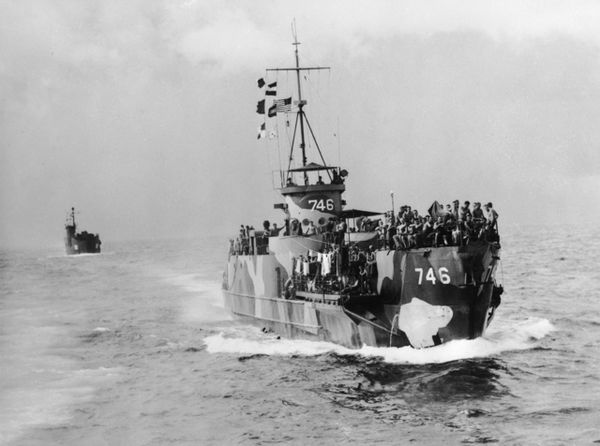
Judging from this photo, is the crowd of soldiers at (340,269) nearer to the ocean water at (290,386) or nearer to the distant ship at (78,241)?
the ocean water at (290,386)

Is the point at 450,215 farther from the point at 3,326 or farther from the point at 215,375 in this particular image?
the point at 3,326

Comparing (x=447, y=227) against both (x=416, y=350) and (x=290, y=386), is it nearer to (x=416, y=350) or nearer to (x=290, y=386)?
(x=416, y=350)

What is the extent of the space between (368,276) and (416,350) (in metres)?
3.07

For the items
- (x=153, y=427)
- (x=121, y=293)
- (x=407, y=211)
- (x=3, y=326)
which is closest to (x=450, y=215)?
(x=407, y=211)

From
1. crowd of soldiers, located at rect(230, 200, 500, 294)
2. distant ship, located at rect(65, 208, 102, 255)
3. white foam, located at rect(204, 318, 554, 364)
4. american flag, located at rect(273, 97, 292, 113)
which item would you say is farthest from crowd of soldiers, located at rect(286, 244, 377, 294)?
distant ship, located at rect(65, 208, 102, 255)

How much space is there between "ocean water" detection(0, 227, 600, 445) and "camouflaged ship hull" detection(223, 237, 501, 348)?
531mm

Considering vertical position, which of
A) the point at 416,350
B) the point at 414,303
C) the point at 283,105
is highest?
the point at 283,105

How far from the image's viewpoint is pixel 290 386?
22828 millimetres

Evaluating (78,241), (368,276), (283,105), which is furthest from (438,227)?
(78,241)

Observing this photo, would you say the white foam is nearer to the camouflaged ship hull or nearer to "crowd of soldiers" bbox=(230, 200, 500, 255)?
the camouflaged ship hull

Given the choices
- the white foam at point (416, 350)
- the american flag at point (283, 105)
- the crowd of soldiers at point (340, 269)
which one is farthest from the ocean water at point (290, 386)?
the american flag at point (283, 105)

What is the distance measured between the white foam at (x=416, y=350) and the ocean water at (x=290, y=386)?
0.22 ft

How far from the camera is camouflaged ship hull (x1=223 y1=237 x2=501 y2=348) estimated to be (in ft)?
76.3

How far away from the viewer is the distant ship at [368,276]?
2341 centimetres
